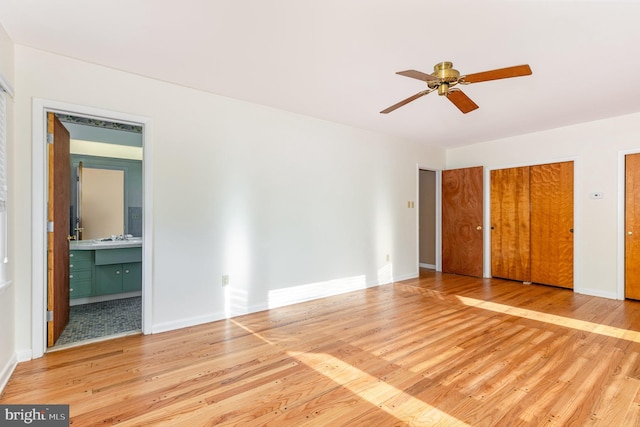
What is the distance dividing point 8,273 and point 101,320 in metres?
1.37

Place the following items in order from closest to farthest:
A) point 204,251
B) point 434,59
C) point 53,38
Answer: point 53,38, point 434,59, point 204,251

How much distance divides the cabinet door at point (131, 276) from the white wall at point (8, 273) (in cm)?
197

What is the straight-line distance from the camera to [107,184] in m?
4.80

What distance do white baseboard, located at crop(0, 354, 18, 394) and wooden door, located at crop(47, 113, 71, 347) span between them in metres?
0.31

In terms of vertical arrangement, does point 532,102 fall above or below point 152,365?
Answer: above

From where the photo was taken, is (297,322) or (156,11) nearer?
(156,11)

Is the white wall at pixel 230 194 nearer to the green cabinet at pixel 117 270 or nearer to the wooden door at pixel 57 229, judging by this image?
the wooden door at pixel 57 229

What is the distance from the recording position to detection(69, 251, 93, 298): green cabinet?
13.1ft

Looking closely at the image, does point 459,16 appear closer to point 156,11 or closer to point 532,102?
point 156,11

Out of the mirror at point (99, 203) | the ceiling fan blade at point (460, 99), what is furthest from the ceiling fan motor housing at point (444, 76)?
the mirror at point (99, 203)

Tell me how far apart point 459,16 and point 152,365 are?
3.40 m

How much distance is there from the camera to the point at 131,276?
4.42 metres

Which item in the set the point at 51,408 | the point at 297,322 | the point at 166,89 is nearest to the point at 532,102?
the point at 297,322

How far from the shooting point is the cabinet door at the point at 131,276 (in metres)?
4.37
